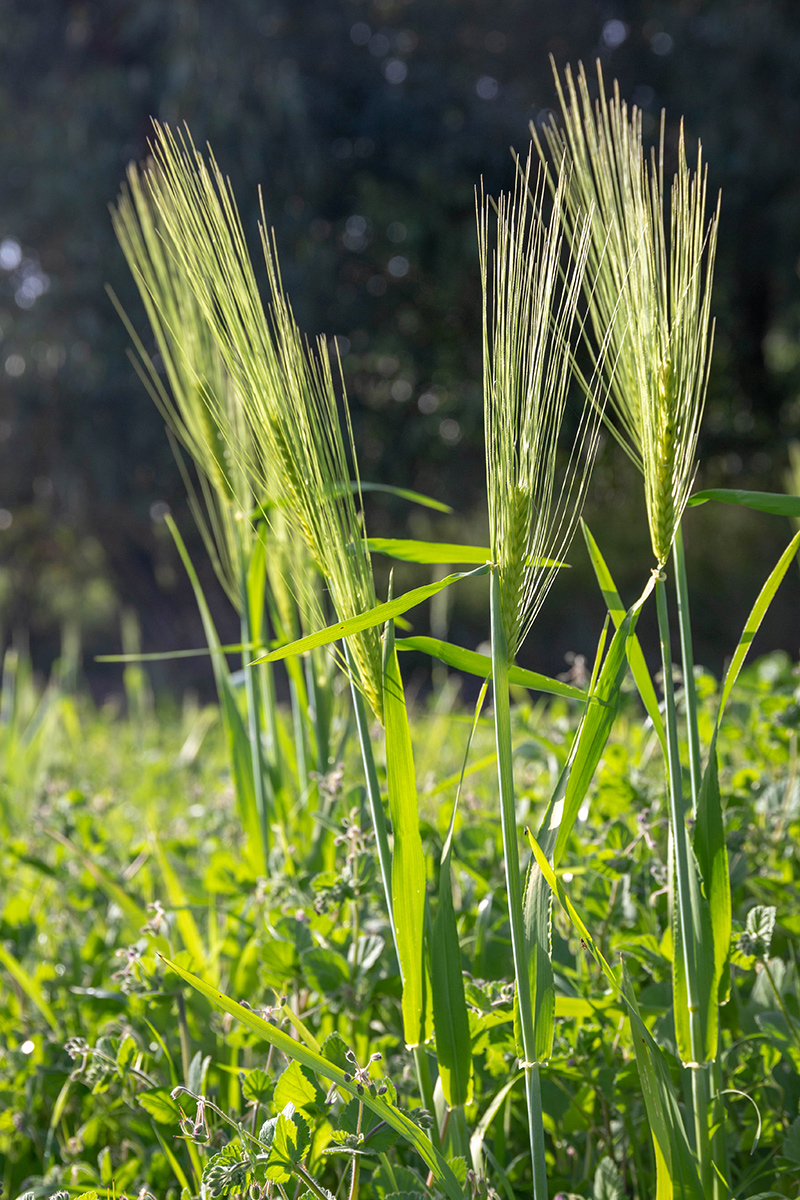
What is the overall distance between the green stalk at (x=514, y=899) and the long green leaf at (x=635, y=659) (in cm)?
13

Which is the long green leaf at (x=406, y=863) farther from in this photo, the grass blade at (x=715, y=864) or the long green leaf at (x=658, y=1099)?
the grass blade at (x=715, y=864)

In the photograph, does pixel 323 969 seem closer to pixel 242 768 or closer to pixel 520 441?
pixel 242 768

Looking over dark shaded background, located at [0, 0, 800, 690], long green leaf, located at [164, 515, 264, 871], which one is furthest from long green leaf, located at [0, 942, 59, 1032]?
dark shaded background, located at [0, 0, 800, 690]

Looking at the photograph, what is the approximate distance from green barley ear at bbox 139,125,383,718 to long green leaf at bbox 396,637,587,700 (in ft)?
0.16

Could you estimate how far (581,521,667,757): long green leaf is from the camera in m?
0.69

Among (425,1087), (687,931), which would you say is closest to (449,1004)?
(425,1087)

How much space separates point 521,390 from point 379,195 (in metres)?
7.31

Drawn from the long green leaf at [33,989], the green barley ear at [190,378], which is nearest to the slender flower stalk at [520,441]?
the green barley ear at [190,378]

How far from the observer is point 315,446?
703 mm

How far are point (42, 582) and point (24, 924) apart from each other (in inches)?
393

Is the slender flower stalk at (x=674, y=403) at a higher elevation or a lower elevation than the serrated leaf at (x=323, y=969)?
higher

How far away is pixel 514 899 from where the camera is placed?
1.99 feet

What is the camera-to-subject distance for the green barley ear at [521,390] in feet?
2.00

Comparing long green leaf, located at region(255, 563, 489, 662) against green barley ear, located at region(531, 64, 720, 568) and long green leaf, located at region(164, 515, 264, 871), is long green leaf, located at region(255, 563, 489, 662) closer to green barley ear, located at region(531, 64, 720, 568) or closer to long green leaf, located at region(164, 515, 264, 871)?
green barley ear, located at region(531, 64, 720, 568)
